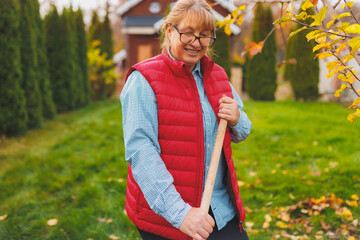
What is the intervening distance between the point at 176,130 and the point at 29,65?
6.56 metres

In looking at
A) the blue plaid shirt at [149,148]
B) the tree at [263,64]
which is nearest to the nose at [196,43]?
the blue plaid shirt at [149,148]

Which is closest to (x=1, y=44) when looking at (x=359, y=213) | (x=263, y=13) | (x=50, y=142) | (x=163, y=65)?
(x=50, y=142)

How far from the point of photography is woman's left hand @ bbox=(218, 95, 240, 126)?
1645 millimetres

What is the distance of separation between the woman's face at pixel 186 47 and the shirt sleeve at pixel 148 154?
0.22 m

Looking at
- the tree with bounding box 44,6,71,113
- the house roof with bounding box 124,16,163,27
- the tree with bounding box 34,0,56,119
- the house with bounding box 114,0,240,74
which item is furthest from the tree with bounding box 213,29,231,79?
the house roof with bounding box 124,16,163,27

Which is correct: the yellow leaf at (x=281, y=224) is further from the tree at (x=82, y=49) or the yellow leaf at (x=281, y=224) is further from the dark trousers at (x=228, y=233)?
the tree at (x=82, y=49)

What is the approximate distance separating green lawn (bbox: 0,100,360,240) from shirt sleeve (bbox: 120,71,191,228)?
1939 mm

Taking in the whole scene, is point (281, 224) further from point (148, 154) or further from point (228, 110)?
point (148, 154)

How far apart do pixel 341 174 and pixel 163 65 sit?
11.0 ft

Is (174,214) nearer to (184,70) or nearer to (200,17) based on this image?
(184,70)

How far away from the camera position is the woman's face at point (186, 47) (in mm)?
1592

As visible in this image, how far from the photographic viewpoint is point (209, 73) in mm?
1752

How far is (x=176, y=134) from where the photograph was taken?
5.09 ft

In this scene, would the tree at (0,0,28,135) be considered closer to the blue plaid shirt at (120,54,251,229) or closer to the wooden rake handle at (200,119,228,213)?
the blue plaid shirt at (120,54,251,229)
